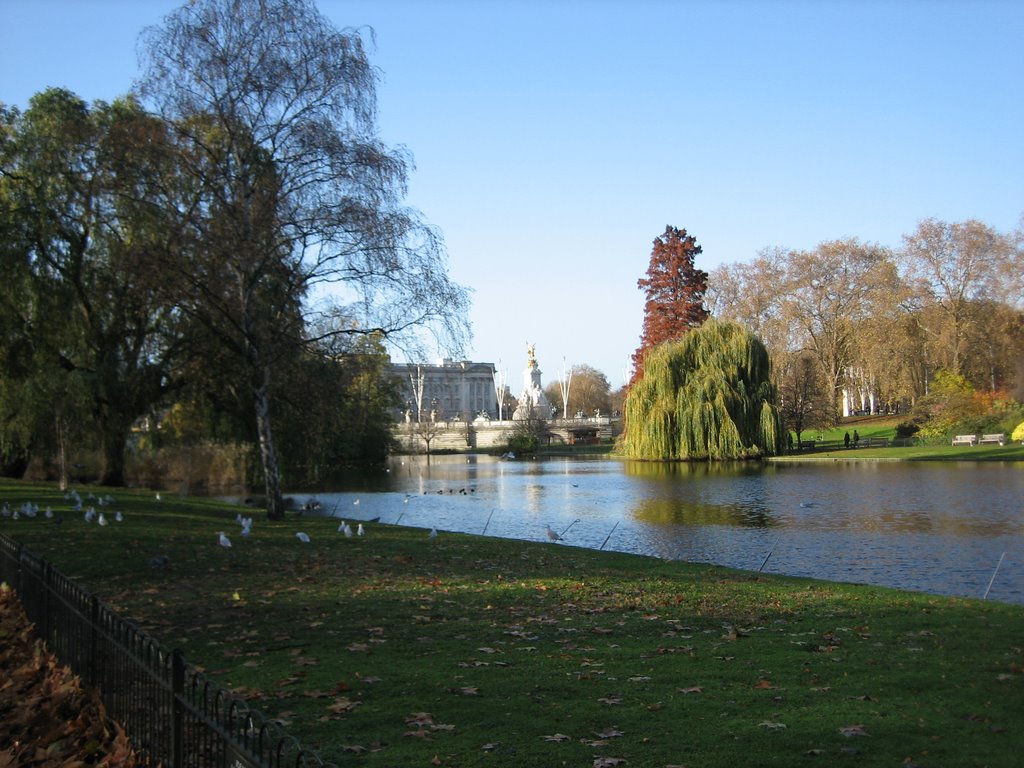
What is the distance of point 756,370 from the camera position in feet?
187

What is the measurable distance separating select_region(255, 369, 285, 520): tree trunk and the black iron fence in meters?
14.7

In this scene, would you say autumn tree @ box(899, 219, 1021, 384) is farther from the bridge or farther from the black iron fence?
the black iron fence

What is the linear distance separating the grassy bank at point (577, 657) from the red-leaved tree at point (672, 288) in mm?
61349

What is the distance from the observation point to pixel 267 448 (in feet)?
77.3

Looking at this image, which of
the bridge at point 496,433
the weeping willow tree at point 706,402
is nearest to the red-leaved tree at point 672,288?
the weeping willow tree at point 706,402

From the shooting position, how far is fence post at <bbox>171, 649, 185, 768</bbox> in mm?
4492

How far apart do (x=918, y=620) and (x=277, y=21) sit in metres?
19.2

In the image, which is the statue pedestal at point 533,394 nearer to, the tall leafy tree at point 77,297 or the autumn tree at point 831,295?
the autumn tree at point 831,295

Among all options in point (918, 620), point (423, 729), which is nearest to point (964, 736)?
point (423, 729)

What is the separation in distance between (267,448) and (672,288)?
57923mm

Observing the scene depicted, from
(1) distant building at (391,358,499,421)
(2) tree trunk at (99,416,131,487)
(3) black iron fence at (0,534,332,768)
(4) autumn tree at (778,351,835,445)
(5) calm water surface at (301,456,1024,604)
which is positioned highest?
(1) distant building at (391,358,499,421)

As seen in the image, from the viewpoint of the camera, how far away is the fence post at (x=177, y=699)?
14.7 ft

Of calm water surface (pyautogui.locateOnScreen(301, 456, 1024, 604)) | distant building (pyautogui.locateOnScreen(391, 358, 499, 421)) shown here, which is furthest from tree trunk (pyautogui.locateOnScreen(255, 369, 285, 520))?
distant building (pyautogui.locateOnScreen(391, 358, 499, 421))

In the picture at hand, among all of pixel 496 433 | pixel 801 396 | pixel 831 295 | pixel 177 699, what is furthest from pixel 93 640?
pixel 496 433
